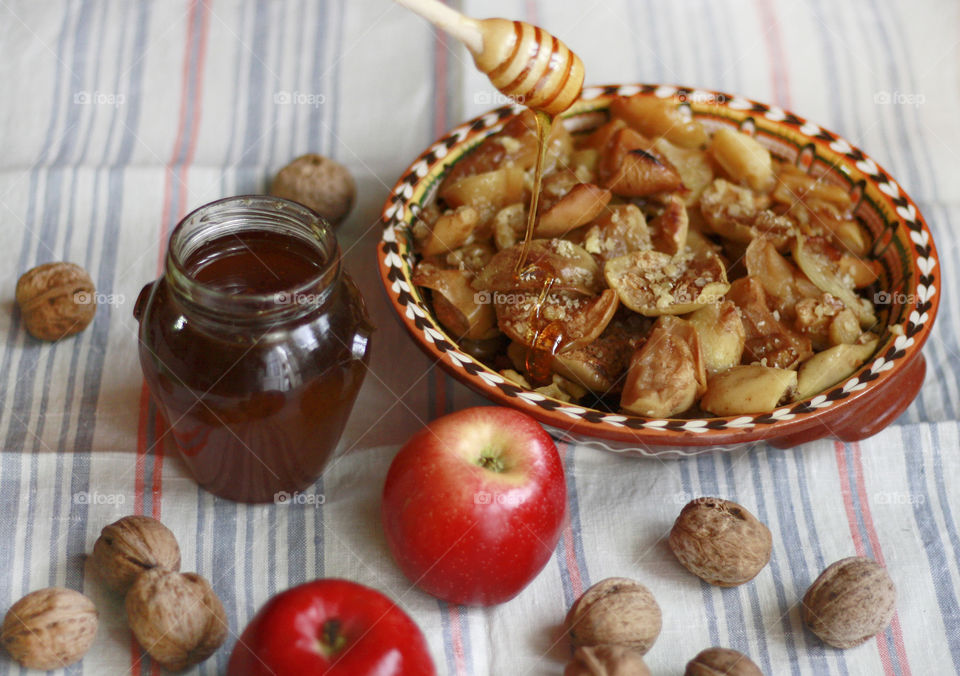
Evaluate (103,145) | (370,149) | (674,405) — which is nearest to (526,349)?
(674,405)

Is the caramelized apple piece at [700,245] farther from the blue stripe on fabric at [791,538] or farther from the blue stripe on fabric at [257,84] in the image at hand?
the blue stripe on fabric at [257,84]

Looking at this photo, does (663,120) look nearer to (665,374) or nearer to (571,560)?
(665,374)

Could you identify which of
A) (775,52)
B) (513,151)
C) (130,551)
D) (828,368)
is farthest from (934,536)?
(775,52)

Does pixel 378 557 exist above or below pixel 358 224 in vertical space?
below

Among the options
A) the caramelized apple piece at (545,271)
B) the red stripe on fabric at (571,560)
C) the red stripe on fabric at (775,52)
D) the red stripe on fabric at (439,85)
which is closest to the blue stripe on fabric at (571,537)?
the red stripe on fabric at (571,560)

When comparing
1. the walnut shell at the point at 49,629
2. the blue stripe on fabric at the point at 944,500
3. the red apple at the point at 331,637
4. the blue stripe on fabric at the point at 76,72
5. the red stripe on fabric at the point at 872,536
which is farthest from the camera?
the blue stripe on fabric at the point at 76,72

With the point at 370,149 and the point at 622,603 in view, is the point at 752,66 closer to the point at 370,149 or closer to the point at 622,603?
the point at 370,149
